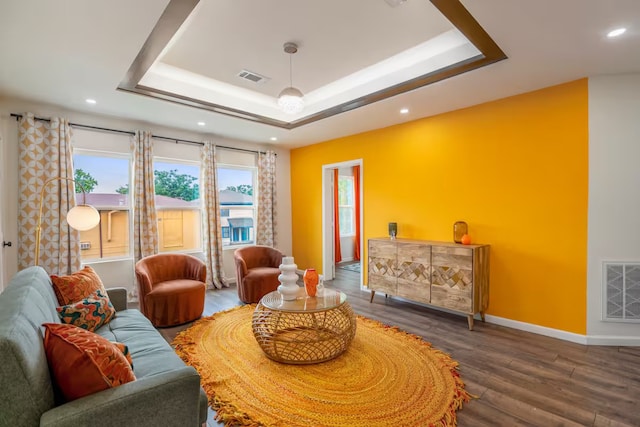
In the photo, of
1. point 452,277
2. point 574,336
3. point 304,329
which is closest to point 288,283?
point 304,329

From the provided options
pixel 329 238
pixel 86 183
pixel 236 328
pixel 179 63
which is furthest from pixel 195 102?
pixel 329 238

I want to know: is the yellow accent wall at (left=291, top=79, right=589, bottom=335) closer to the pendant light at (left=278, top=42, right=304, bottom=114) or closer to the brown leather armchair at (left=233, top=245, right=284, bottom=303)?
the brown leather armchair at (left=233, top=245, right=284, bottom=303)

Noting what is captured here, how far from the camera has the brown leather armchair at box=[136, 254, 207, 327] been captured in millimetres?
3385

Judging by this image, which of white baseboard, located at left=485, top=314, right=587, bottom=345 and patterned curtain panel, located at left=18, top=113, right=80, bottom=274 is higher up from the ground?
patterned curtain panel, located at left=18, top=113, right=80, bottom=274

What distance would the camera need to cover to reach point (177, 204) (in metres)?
4.91

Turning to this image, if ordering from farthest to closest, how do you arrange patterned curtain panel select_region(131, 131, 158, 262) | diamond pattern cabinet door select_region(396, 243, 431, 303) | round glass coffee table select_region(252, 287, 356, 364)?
patterned curtain panel select_region(131, 131, 158, 262), diamond pattern cabinet door select_region(396, 243, 431, 303), round glass coffee table select_region(252, 287, 356, 364)

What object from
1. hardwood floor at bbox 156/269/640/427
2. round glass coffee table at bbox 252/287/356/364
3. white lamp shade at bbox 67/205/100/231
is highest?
white lamp shade at bbox 67/205/100/231

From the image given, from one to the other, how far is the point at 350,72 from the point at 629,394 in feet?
12.1

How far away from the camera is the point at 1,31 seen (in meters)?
2.17

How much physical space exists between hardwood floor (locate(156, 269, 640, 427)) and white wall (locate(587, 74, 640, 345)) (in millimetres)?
240

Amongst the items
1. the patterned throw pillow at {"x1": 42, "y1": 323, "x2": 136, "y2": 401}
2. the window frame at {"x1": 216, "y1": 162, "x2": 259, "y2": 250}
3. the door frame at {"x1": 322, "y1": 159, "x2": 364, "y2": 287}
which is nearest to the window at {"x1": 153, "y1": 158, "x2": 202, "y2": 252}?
the window frame at {"x1": 216, "y1": 162, "x2": 259, "y2": 250}

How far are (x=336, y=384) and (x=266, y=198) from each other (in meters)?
3.98

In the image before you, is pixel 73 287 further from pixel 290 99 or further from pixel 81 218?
pixel 290 99

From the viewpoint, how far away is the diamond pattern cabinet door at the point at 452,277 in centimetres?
335
